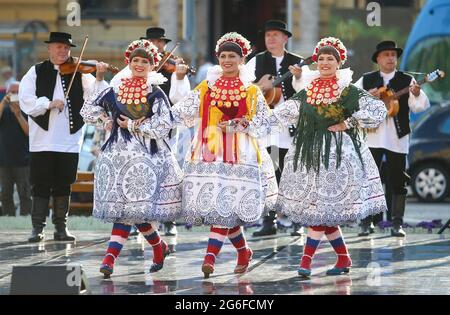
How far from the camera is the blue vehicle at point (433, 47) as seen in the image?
2269 centimetres

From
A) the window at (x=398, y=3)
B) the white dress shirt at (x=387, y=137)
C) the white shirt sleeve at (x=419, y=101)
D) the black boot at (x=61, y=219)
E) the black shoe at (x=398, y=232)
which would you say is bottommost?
the black shoe at (x=398, y=232)

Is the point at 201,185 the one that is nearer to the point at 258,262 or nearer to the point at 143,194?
the point at 143,194

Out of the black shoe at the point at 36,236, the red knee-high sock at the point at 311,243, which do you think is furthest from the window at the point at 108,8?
the red knee-high sock at the point at 311,243

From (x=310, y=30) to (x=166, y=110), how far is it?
63.3ft

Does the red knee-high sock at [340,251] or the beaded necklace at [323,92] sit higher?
the beaded necklace at [323,92]

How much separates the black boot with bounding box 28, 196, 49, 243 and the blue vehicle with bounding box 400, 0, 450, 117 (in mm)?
10841

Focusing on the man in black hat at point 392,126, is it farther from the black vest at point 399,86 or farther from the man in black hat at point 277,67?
the man in black hat at point 277,67

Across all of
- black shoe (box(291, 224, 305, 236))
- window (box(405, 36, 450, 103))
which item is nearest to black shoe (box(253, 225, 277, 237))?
black shoe (box(291, 224, 305, 236))

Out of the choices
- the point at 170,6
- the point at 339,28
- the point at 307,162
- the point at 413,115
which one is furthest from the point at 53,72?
the point at 170,6

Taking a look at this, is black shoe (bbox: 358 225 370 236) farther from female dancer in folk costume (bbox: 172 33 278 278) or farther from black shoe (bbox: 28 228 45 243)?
black shoe (bbox: 28 228 45 243)

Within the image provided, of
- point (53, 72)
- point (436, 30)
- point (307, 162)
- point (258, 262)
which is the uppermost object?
point (436, 30)

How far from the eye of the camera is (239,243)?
10875 mm

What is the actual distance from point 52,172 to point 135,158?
2.71 meters

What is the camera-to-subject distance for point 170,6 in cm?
2991
